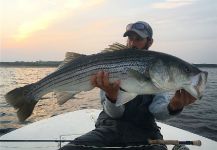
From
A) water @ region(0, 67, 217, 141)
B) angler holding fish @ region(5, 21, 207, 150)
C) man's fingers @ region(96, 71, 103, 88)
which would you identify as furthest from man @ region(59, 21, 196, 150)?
water @ region(0, 67, 217, 141)

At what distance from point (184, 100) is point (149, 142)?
1089 millimetres

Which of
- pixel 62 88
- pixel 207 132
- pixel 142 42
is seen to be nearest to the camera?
pixel 62 88

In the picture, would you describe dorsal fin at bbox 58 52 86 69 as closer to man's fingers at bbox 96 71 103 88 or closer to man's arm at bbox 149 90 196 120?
man's fingers at bbox 96 71 103 88

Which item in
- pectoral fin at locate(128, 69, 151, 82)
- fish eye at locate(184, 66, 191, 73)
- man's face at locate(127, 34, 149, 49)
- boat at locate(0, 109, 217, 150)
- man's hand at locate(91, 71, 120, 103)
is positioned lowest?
boat at locate(0, 109, 217, 150)

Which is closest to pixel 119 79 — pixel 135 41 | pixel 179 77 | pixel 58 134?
pixel 179 77

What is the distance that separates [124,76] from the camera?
14.7 feet

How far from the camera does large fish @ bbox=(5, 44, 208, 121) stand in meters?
4.41

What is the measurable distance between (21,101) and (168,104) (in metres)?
2.34

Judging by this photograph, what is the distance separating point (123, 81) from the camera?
449cm

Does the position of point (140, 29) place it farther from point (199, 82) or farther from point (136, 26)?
point (199, 82)

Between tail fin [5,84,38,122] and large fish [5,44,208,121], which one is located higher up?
large fish [5,44,208,121]

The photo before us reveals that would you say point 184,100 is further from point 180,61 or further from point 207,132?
point 207,132

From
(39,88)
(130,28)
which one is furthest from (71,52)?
(130,28)

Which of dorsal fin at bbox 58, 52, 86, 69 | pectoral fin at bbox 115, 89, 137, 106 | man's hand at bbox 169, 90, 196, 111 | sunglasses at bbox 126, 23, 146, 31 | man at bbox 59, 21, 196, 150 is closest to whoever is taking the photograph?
pectoral fin at bbox 115, 89, 137, 106
